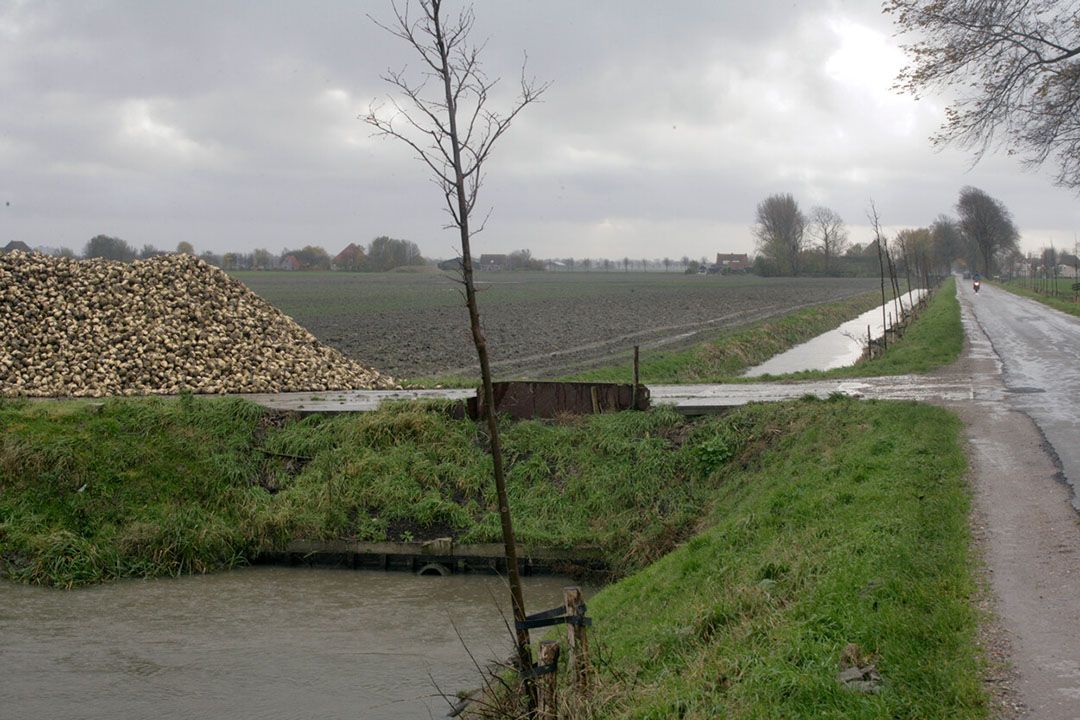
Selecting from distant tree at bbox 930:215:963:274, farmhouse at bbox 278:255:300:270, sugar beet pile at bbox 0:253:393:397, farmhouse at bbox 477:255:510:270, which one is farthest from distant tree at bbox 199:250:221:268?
distant tree at bbox 930:215:963:274

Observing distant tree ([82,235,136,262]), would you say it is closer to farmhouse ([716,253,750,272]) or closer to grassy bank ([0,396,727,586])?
grassy bank ([0,396,727,586])

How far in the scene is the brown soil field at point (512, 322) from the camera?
29.4 m

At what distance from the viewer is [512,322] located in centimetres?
4603

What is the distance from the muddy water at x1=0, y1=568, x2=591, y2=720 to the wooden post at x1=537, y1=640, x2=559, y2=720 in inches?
78.8

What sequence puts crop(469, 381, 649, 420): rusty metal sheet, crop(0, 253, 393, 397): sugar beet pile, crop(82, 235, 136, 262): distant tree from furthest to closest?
crop(82, 235, 136, 262): distant tree
crop(0, 253, 393, 397): sugar beet pile
crop(469, 381, 649, 420): rusty metal sheet

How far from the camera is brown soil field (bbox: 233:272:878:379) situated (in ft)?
96.4

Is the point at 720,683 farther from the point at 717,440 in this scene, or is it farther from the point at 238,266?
the point at 238,266

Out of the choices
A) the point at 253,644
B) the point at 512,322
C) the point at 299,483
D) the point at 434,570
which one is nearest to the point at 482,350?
the point at 253,644

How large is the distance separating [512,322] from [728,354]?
15099 millimetres

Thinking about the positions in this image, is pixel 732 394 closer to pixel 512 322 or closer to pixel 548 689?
pixel 548 689

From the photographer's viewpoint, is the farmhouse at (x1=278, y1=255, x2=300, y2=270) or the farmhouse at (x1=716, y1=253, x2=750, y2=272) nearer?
the farmhouse at (x1=278, y1=255, x2=300, y2=270)

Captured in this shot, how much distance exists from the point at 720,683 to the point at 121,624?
25.7 feet

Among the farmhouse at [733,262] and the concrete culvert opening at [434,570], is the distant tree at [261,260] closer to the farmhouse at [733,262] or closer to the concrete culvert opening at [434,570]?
the farmhouse at [733,262]

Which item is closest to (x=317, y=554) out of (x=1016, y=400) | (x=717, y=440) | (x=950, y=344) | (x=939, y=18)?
(x=717, y=440)
